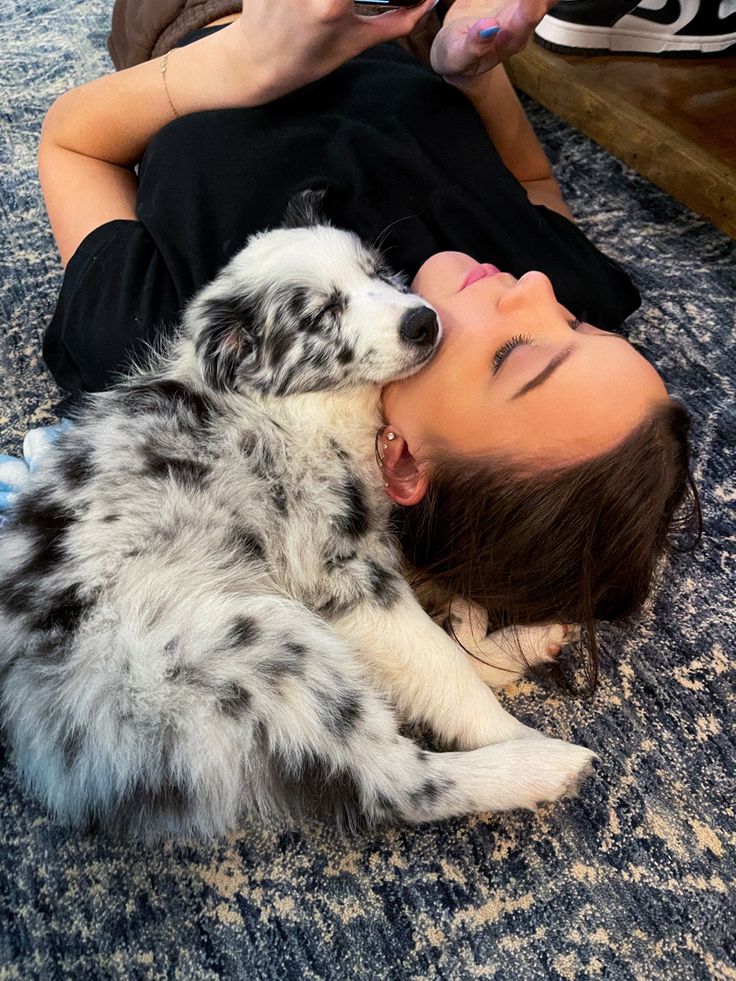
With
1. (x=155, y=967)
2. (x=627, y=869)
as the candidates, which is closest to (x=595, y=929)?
(x=627, y=869)

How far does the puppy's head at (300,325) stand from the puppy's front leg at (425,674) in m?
0.45

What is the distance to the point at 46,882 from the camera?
1.32 meters

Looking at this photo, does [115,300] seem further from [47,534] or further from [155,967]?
[155,967]

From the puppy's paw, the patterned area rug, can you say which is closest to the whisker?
the patterned area rug

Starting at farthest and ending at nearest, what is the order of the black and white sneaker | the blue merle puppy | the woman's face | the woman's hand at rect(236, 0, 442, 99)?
the black and white sneaker → the woman's hand at rect(236, 0, 442, 99) → the woman's face → the blue merle puppy

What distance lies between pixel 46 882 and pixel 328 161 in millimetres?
1571

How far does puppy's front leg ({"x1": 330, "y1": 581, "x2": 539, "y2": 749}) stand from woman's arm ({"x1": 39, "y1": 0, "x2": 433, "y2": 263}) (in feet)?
3.93

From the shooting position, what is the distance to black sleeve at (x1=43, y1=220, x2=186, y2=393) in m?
1.80

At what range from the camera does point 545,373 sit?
1360mm

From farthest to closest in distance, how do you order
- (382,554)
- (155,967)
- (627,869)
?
(382,554) < (627,869) < (155,967)

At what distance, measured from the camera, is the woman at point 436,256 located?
4.57ft

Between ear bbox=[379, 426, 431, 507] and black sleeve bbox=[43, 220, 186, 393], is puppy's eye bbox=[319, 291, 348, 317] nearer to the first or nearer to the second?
ear bbox=[379, 426, 431, 507]

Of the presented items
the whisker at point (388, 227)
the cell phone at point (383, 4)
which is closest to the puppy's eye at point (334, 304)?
Result: the whisker at point (388, 227)

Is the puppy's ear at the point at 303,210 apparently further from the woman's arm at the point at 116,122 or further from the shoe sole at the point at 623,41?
the shoe sole at the point at 623,41
